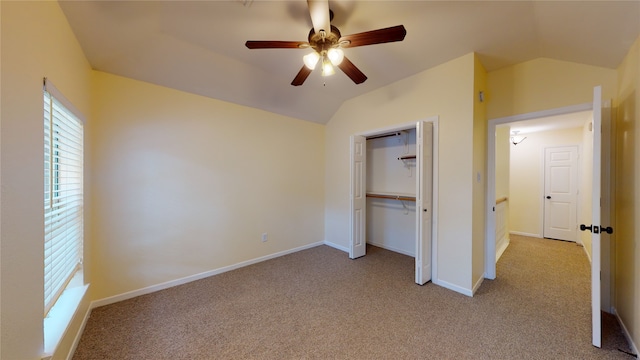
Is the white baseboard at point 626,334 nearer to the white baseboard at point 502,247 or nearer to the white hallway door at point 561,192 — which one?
the white baseboard at point 502,247

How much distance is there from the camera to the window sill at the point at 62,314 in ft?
4.47

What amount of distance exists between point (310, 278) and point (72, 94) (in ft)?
9.86

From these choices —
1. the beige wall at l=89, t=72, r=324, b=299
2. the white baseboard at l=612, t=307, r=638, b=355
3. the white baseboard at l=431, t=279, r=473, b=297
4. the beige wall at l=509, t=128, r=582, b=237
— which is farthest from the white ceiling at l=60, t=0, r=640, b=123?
the beige wall at l=509, t=128, r=582, b=237

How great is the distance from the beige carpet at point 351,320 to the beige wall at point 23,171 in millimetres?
933

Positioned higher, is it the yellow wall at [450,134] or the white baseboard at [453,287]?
the yellow wall at [450,134]

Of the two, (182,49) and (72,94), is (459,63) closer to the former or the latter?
(182,49)

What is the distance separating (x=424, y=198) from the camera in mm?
2828

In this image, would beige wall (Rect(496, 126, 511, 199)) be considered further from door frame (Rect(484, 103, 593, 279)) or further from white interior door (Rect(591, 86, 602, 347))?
white interior door (Rect(591, 86, 602, 347))

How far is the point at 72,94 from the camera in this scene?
1.78m

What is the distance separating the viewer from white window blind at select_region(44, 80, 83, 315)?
1.44 meters

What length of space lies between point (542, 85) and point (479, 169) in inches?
44.7

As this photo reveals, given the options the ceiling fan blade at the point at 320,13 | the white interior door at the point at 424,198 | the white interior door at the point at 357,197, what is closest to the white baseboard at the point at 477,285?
the white interior door at the point at 424,198

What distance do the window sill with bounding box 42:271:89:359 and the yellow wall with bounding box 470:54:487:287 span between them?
12.0 feet

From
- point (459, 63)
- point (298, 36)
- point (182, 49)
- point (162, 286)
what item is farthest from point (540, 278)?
point (182, 49)
